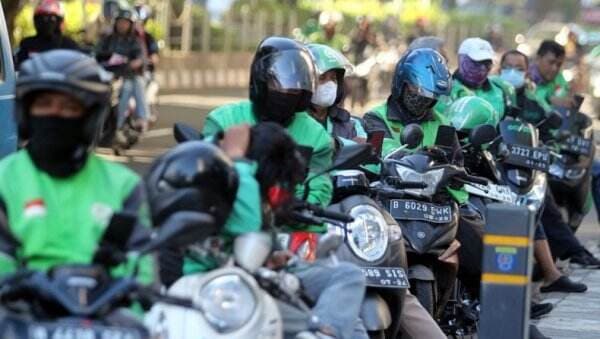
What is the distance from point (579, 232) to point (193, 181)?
39.5ft

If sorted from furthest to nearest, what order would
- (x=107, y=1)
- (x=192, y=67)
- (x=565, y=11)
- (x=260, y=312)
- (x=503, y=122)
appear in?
1. (x=565, y=11)
2. (x=192, y=67)
3. (x=107, y=1)
4. (x=503, y=122)
5. (x=260, y=312)

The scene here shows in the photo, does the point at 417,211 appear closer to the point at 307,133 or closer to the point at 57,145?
the point at 307,133

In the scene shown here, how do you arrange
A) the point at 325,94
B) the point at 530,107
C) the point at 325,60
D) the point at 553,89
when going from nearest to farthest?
the point at 325,94 < the point at 325,60 < the point at 530,107 < the point at 553,89

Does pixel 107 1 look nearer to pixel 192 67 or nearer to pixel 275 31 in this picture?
pixel 192 67

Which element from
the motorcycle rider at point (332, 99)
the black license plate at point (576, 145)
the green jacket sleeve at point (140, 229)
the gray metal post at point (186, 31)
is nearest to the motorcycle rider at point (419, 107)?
the motorcycle rider at point (332, 99)

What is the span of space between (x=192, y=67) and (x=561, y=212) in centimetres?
2393

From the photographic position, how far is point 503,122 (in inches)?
468

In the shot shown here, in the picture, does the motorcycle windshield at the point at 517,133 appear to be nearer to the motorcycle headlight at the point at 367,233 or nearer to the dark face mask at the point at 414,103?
the dark face mask at the point at 414,103

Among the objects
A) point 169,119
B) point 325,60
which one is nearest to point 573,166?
point 325,60

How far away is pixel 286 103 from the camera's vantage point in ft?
24.7

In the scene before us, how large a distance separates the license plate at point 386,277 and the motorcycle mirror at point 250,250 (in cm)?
165

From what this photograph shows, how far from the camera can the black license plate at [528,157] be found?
38.5 feet

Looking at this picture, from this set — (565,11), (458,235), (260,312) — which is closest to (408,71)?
(458,235)

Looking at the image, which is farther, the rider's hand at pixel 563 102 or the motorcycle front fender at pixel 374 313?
the rider's hand at pixel 563 102
